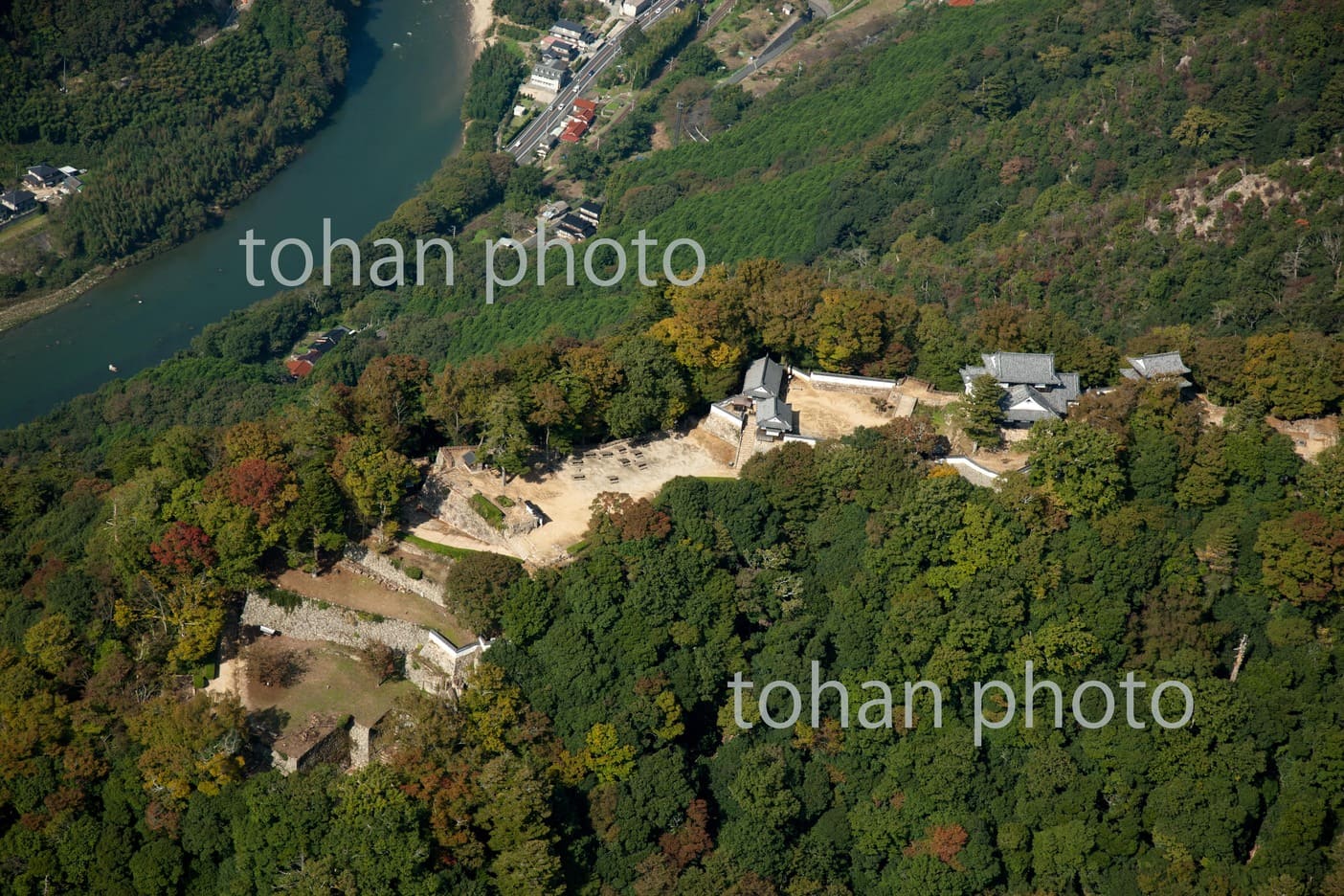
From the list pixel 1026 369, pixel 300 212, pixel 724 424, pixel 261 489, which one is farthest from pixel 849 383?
pixel 300 212

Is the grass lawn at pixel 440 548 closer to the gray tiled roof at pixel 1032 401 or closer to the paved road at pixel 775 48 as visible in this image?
the gray tiled roof at pixel 1032 401

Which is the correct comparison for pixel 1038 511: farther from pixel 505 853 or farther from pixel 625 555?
pixel 505 853

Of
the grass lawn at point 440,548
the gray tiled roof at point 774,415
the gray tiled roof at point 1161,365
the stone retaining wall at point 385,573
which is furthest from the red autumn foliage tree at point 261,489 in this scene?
the gray tiled roof at point 1161,365

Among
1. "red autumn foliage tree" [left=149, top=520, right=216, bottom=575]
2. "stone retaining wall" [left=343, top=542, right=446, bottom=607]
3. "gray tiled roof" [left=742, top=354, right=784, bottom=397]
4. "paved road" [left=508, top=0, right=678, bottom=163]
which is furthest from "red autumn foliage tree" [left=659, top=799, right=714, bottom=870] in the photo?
"paved road" [left=508, top=0, right=678, bottom=163]

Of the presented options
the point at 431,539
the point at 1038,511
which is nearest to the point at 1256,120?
the point at 1038,511

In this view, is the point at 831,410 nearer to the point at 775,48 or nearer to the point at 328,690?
the point at 328,690

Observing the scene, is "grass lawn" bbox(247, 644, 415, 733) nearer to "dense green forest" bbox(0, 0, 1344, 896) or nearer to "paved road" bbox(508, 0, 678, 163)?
"dense green forest" bbox(0, 0, 1344, 896)

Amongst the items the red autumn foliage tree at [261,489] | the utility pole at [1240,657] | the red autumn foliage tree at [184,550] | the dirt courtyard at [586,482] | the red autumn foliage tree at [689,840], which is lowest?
the red autumn foliage tree at [689,840]
